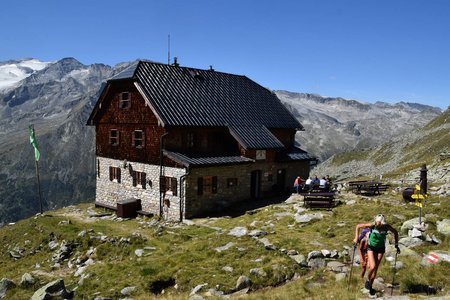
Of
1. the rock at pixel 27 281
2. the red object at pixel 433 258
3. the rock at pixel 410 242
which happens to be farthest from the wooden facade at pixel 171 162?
the red object at pixel 433 258

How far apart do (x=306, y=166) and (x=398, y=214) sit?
63.6ft

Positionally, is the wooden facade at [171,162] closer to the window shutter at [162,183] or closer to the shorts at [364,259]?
the window shutter at [162,183]

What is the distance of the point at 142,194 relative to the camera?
1352 inches

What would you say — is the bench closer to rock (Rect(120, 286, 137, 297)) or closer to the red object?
the red object

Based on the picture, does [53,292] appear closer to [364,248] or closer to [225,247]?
[225,247]

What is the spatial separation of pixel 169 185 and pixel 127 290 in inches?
636

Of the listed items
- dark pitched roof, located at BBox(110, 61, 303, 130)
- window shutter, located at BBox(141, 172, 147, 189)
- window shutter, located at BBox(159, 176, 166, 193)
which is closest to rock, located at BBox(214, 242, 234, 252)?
window shutter, located at BBox(159, 176, 166, 193)

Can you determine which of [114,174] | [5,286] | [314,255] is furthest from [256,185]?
[5,286]

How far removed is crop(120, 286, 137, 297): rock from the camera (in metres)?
15.6

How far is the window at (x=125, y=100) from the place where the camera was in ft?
117

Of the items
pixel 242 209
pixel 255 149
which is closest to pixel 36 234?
pixel 242 209

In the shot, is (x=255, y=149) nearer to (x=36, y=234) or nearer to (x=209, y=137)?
(x=209, y=137)

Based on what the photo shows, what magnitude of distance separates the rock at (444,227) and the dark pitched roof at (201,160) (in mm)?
16339

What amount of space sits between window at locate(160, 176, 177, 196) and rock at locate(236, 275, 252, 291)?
1660 cm
